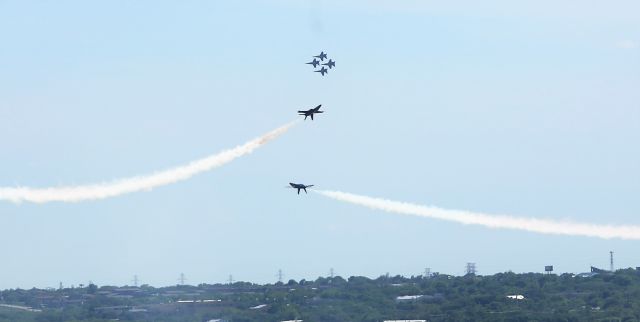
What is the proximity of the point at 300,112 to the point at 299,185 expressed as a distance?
778 centimetres

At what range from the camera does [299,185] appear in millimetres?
194500

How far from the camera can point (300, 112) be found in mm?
193500
